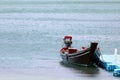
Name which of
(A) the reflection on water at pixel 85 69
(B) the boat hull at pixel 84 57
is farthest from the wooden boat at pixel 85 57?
(A) the reflection on water at pixel 85 69

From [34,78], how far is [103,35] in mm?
30342

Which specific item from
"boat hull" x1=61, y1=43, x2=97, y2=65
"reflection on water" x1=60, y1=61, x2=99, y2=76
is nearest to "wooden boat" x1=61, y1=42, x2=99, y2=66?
"boat hull" x1=61, y1=43, x2=97, y2=65

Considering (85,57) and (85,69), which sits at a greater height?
(85,57)

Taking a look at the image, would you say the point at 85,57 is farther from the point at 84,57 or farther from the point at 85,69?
the point at 85,69

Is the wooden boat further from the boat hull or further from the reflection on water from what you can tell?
the reflection on water

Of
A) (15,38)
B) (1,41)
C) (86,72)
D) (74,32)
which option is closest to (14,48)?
(1,41)

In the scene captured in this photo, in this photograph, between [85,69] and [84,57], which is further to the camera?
[84,57]

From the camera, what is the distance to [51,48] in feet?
154

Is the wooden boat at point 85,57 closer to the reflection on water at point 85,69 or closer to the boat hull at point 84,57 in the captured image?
the boat hull at point 84,57

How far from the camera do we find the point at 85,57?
34.4 m

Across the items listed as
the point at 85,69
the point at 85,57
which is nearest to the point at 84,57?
the point at 85,57

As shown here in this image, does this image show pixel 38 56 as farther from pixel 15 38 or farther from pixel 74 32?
pixel 74 32

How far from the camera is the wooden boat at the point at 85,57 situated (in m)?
33.9

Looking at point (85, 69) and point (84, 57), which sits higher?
point (84, 57)
